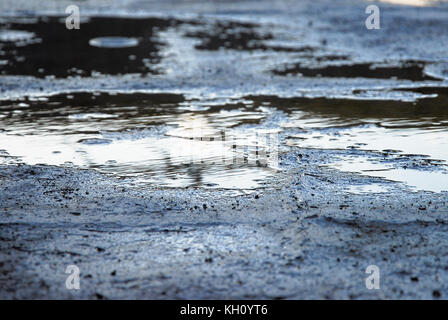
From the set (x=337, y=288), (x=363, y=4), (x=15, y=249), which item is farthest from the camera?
(x=363, y=4)

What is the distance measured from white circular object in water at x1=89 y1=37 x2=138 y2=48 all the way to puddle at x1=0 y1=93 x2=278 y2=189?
482 cm

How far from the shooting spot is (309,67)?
11.1m

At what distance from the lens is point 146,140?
691 centimetres

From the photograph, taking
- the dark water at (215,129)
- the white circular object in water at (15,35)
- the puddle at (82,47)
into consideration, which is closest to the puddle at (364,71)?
the dark water at (215,129)

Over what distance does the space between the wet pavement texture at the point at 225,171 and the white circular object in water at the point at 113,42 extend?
33.2 inches

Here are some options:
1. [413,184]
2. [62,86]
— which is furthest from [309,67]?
[413,184]

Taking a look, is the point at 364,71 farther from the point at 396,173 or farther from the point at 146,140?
the point at 396,173

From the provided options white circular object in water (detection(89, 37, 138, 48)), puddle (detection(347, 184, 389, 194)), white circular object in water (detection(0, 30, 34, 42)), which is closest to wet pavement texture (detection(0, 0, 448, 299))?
puddle (detection(347, 184, 389, 194))

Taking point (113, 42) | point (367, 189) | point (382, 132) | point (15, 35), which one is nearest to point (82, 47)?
point (113, 42)

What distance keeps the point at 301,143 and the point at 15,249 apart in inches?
131

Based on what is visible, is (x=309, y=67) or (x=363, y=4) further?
(x=363, y=4)

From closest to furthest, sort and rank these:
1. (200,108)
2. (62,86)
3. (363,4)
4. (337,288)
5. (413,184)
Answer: (337,288) < (413,184) < (200,108) < (62,86) < (363,4)

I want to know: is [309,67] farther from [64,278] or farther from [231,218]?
[64,278]

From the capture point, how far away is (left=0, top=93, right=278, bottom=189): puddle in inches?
231
